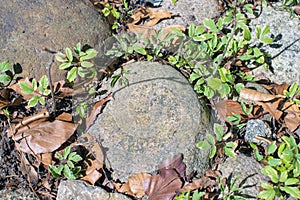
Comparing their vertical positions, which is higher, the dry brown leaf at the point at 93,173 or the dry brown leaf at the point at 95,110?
the dry brown leaf at the point at 95,110

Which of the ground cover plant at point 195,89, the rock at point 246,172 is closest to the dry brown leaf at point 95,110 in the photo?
the ground cover plant at point 195,89

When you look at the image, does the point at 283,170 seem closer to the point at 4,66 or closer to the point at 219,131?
the point at 219,131

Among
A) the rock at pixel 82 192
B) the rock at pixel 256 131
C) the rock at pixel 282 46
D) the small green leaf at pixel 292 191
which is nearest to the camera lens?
the small green leaf at pixel 292 191

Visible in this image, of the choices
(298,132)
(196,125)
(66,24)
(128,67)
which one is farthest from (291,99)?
(66,24)

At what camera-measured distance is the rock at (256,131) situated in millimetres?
2719

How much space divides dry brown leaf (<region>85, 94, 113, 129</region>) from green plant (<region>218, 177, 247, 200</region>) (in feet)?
2.68

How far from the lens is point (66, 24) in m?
2.88

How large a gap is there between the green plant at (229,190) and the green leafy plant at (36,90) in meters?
1.14

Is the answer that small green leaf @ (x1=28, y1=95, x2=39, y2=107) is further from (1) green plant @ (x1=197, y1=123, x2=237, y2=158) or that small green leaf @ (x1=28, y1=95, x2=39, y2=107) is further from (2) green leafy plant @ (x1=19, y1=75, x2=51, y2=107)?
(1) green plant @ (x1=197, y1=123, x2=237, y2=158)

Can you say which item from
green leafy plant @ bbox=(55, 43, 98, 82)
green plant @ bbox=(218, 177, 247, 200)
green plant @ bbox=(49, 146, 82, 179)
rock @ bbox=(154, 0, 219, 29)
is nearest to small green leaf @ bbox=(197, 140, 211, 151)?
green plant @ bbox=(218, 177, 247, 200)

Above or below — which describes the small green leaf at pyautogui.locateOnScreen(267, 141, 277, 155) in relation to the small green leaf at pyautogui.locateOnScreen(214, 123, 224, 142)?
below

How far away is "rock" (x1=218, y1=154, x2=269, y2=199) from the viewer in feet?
8.13

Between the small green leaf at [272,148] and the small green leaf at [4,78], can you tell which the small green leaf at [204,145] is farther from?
the small green leaf at [4,78]

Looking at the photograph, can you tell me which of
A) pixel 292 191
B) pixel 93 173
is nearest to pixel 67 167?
pixel 93 173
